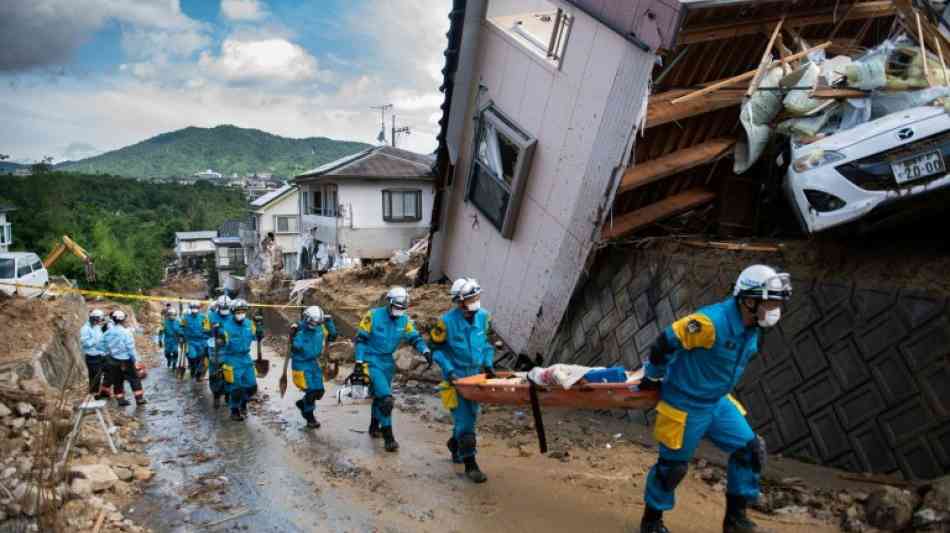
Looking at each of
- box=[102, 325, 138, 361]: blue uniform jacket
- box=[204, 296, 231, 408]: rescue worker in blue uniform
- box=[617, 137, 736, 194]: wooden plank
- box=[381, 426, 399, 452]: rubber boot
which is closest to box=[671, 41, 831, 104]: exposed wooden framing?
box=[617, 137, 736, 194]: wooden plank

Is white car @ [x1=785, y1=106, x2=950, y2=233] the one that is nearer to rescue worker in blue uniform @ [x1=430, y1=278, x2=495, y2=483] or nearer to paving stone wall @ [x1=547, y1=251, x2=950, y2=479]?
paving stone wall @ [x1=547, y1=251, x2=950, y2=479]

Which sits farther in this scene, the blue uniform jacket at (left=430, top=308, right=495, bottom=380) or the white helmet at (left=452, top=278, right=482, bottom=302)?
the blue uniform jacket at (left=430, top=308, right=495, bottom=380)

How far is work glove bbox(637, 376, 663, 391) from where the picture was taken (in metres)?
4.38

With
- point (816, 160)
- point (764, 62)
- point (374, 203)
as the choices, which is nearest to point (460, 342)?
point (816, 160)

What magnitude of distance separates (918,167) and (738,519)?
13.0ft

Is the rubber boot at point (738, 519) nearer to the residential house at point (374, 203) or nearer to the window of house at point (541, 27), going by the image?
the window of house at point (541, 27)

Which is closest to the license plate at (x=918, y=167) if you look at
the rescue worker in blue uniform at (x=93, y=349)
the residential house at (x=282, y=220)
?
the rescue worker in blue uniform at (x=93, y=349)

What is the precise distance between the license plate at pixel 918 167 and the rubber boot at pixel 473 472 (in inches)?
197

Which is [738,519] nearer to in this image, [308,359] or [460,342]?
[460,342]

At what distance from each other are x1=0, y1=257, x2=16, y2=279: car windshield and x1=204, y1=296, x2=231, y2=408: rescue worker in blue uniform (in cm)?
1752

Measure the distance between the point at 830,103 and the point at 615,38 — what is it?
2.73 meters

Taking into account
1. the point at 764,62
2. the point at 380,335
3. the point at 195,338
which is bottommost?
the point at 195,338

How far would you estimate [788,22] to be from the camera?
8.20 meters

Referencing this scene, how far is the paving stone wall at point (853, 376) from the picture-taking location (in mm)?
4914
